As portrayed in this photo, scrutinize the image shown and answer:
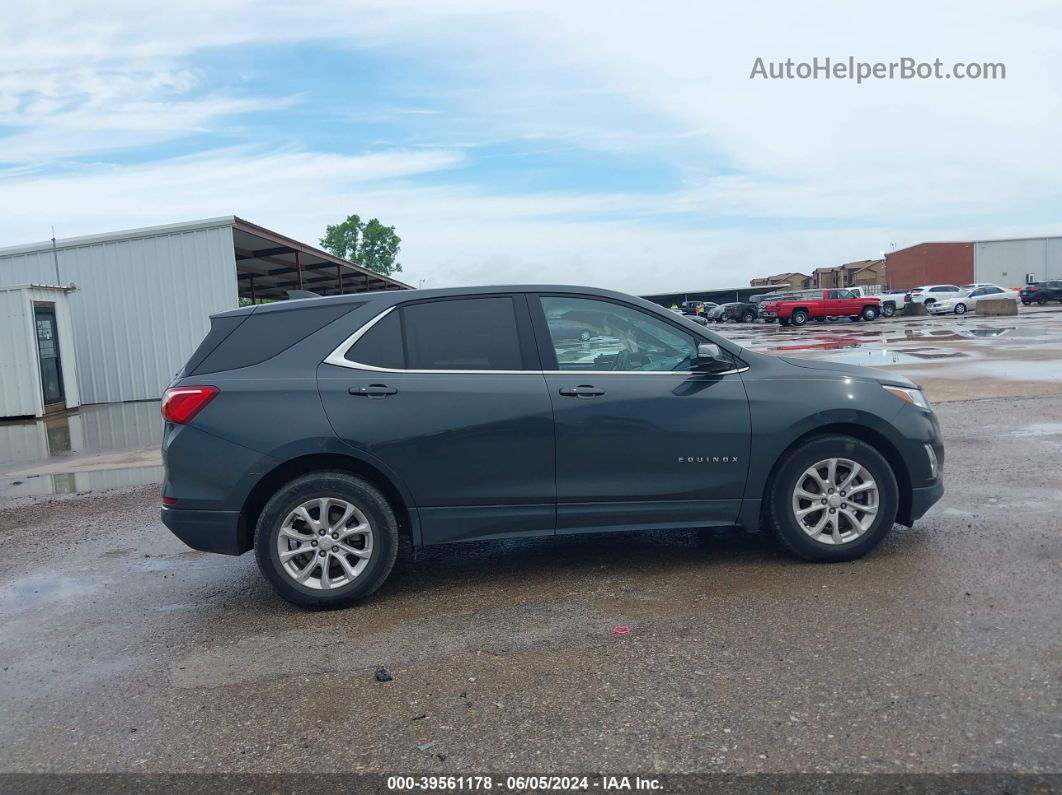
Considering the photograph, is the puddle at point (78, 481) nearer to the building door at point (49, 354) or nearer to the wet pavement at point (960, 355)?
the building door at point (49, 354)

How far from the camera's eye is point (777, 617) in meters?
4.62

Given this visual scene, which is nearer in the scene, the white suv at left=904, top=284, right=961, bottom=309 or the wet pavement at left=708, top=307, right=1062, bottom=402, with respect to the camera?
the wet pavement at left=708, top=307, right=1062, bottom=402

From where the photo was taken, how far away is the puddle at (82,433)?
1244 centimetres

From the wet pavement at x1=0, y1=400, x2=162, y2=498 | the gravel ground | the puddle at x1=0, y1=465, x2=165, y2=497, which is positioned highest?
the wet pavement at x1=0, y1=400, x2=162, y2=498

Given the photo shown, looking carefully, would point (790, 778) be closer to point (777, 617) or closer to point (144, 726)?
point (777, 617)

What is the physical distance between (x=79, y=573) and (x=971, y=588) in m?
5.47

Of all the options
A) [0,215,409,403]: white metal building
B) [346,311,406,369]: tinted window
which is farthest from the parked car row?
[346,311,406,369]: tinted window

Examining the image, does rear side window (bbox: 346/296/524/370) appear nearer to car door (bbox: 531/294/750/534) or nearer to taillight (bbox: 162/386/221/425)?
car door (bbox: 531/294/750/534)

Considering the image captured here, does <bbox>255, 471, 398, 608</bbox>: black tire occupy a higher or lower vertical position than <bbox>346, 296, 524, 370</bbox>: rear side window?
lower

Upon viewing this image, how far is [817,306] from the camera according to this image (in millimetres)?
45281

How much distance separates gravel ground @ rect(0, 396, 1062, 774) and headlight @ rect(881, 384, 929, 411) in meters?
0.90

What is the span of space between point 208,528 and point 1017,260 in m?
78.6

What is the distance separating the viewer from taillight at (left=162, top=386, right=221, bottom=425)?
5.13 m

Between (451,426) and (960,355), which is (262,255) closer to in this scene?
(960,355)
